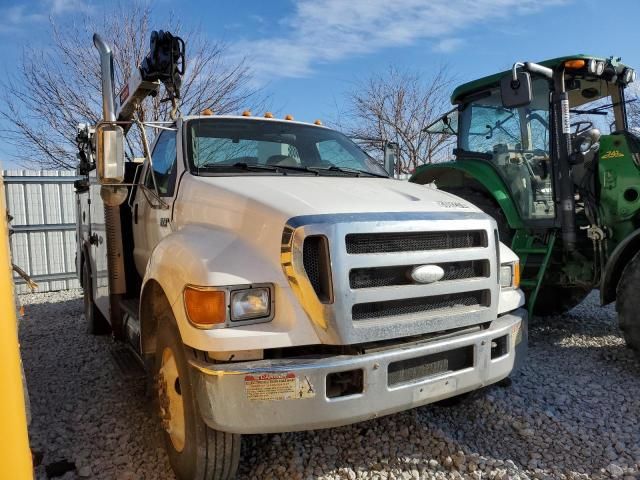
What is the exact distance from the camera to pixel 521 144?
5.46 meters

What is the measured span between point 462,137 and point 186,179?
388cm

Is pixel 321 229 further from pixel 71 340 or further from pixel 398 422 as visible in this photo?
pixel 71 340

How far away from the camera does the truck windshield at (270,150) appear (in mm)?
3414

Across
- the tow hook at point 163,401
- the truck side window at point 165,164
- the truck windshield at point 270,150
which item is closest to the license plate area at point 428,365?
the tow hook at point 163,401

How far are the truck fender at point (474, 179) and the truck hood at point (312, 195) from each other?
7.53ft

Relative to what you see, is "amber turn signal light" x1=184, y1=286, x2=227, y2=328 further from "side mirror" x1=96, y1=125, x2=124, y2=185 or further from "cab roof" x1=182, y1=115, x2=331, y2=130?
"cab roof" x1=182, y1=115, x2=331, y2=130

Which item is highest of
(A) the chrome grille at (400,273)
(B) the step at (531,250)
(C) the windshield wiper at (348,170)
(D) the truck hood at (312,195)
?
(C) the windshield wiper at (348,170)

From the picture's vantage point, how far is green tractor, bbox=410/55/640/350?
4.46m

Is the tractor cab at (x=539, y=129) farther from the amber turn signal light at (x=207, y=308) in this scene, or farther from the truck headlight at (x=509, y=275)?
the amber turn signal light at (x=207, y=308)

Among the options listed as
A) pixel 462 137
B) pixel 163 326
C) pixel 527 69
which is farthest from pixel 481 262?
pixel 462 137

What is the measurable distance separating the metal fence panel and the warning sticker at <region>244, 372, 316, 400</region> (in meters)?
8.65

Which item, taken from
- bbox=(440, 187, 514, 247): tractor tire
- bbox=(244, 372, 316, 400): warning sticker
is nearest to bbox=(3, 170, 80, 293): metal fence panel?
bbox=(440, 187, 514, 247): tractor tire

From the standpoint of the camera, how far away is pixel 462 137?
605 cm

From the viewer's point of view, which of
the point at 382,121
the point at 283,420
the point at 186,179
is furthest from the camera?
the point at 382,121
